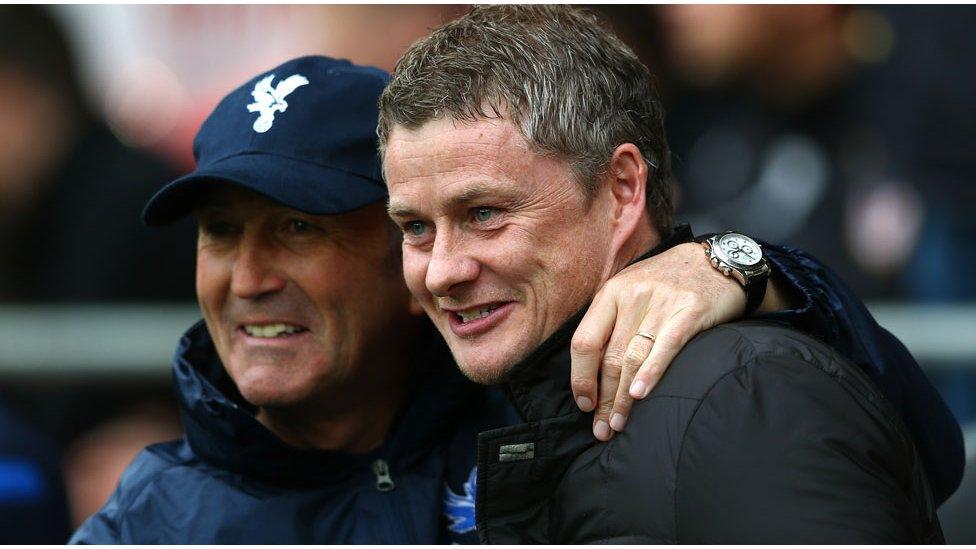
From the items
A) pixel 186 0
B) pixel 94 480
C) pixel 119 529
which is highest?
pixel 186 0

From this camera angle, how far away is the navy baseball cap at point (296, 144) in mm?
2359

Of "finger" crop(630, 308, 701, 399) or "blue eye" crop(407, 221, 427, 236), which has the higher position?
"blue eye" crop(407, 221, 427, 236)

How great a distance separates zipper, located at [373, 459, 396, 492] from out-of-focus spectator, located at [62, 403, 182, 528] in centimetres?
145

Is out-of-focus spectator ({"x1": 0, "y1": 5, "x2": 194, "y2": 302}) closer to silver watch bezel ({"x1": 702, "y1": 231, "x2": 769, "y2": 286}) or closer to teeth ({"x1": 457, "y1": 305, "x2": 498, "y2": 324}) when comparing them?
teeth ({"x1": 457, "y1": 305, "x2": 498, "y2": 324})

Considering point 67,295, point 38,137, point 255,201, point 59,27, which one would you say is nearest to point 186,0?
point 59,27

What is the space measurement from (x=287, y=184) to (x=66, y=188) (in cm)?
165

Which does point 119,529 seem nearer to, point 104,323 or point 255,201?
point 255,201

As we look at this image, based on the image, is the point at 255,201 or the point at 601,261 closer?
the point at 601,261

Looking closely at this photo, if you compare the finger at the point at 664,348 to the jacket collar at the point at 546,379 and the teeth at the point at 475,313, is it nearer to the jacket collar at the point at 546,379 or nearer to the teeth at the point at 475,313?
the jacket collar at the point at 546,379

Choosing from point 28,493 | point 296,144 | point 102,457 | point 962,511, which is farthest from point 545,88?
point 102,457

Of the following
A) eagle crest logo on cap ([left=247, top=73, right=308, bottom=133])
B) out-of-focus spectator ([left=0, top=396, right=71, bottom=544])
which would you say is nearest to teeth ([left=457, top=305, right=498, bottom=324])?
eagle crest logo on cap ([left=247, top=73, right=308, bottom=133])

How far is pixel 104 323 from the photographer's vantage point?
3.94 m

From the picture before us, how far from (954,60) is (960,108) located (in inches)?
6.2

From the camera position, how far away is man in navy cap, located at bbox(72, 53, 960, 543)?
93.0 inches
